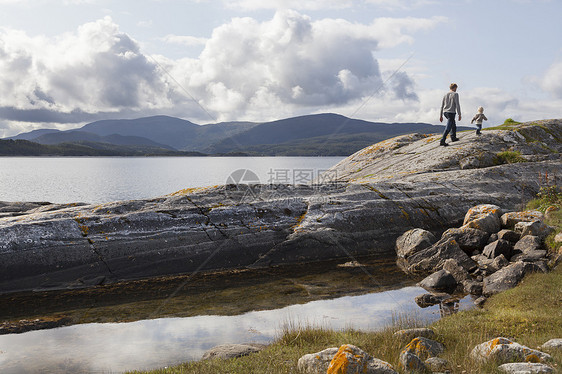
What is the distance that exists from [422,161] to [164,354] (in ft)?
69.5

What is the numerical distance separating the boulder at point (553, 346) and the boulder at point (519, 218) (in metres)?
11.6

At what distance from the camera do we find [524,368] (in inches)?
225

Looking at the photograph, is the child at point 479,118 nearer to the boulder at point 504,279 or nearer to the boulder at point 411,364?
the boulder at point 504,279

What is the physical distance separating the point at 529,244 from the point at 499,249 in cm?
106

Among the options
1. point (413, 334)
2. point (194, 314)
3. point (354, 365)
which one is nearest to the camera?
point (354, 365)

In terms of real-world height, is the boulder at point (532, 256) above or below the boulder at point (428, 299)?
above

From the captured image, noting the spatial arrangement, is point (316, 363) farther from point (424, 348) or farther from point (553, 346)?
point (553, 346)

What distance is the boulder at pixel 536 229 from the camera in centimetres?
1548

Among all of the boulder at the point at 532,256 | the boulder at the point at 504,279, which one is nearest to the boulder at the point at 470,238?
the boulder at the point at 532,256

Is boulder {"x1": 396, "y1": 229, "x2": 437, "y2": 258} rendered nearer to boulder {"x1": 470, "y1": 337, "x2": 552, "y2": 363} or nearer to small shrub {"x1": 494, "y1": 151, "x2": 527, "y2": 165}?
boulder {"x1": 470, "y1": 337, "x2": 552, "y2": 363}

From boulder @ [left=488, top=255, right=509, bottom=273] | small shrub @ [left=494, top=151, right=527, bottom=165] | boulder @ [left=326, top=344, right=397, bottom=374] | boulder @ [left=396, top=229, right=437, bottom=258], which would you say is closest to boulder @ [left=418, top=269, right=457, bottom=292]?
boulder @ [left=488, top=255, right=509, bottom=273]

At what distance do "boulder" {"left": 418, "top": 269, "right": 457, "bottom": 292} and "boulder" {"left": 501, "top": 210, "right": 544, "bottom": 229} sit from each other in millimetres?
5743

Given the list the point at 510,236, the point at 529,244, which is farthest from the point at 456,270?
the point at 510,236

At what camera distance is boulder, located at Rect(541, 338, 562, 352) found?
6616mm
